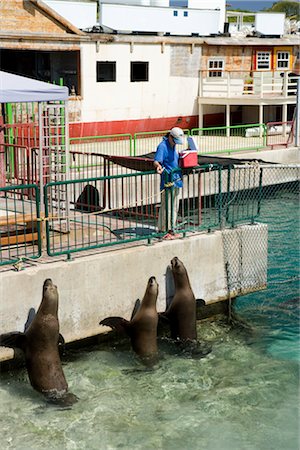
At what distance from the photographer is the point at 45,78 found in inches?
1145

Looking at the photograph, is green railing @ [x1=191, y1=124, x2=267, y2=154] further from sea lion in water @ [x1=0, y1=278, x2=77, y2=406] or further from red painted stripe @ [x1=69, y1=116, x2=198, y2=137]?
sea lion in water @ [x1=0, y1=278, x2=77, y2=406]

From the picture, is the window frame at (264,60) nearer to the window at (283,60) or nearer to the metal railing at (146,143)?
the window at (283,60)

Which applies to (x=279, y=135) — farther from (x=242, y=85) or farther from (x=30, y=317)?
(x=30, y=317)

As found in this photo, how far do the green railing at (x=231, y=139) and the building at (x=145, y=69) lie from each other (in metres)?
1.14

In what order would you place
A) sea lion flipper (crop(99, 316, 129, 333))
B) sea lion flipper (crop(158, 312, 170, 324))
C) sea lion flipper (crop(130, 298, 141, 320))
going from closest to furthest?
sea lion flipper (crop(99, 316, 129, 333)), sea lion flipper (crop(130, 298, 141, 320)), sea lion flipper (crop(158, 312, 170, 324))

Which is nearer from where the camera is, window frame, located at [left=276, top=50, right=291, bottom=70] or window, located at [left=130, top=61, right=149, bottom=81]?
window, located at [left=130, top=61, right=149, bottom=81]

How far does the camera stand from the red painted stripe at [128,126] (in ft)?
89.6

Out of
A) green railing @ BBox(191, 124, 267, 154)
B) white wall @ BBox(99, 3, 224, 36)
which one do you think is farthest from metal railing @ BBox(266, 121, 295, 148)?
white wall @ BBox(99, 3, 224, 36)

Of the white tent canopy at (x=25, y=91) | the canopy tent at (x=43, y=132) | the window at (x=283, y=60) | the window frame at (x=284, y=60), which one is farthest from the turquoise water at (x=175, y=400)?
the window at (x=283, y=60)

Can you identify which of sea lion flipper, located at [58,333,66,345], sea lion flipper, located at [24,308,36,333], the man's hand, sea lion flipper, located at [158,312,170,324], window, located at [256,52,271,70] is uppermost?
window, located at [256,52,271,70]

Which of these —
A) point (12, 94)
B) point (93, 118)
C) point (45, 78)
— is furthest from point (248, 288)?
point (45, 78)

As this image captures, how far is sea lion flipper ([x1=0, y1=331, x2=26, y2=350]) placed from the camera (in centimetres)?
978

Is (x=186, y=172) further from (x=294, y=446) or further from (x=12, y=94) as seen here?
(x=294, y=446)

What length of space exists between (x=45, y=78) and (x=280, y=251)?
609 inches
